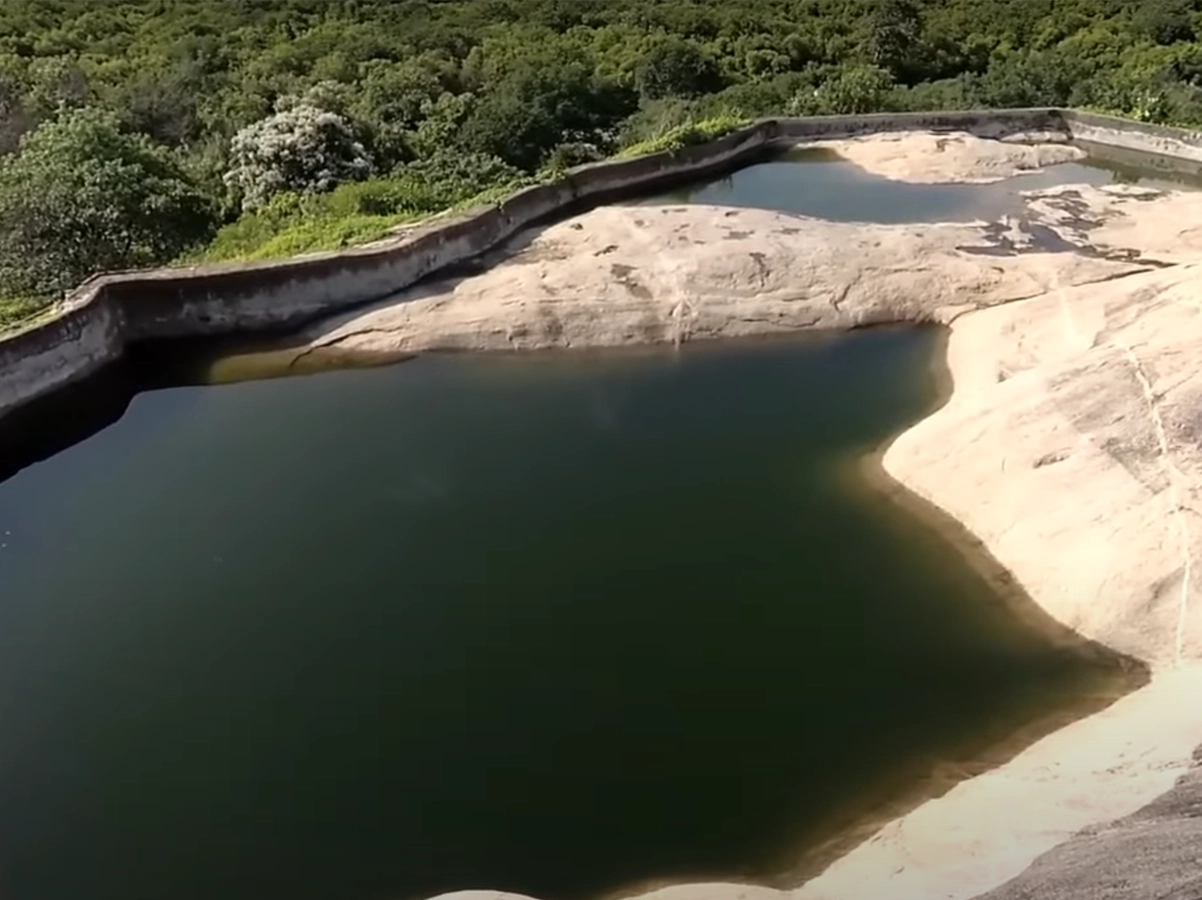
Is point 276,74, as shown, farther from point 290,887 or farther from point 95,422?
point 290,887

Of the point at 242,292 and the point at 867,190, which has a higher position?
the point at 242,292

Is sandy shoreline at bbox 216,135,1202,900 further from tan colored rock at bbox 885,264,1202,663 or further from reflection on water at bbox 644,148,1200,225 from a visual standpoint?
reflection on water at bbox 644,148,1200,225

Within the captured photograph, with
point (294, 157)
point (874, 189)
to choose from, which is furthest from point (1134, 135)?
point (294, 157)

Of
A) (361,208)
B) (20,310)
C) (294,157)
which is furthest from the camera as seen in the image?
(294,157)

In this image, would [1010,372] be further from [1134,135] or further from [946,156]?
[1134,135]

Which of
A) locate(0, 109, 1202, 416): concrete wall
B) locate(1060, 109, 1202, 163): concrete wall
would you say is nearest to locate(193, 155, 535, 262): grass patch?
locate(0, 109, 1202, 416): concrete wall

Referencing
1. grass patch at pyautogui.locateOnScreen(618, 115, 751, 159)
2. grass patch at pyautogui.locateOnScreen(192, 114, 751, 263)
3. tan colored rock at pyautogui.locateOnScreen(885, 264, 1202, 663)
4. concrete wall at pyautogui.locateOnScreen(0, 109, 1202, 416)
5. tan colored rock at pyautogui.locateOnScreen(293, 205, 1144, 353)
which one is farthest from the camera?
grass patch at pyautogui.locateOnScreen(618, 115, 751, 159)
